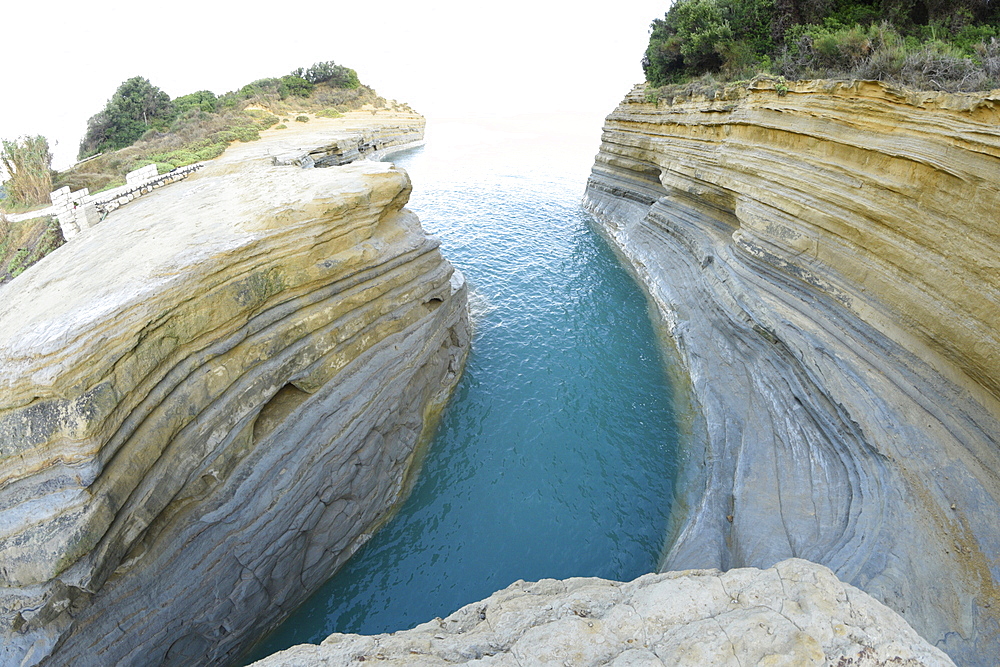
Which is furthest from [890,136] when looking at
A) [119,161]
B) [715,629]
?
[119,161]

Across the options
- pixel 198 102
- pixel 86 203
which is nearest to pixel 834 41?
pixel 86 203

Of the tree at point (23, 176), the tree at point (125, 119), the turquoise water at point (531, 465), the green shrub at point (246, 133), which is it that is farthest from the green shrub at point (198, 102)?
the turquoise water at point (531, 465)

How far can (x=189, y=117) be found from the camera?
123 feet

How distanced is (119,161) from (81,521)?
2574 centimetres

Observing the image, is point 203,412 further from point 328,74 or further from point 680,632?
point 328,74

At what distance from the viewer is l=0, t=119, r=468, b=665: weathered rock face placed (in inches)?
226

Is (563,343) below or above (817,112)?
below

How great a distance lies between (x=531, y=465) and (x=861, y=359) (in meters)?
7.41

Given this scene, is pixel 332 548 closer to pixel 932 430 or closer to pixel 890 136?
pixel 932 430

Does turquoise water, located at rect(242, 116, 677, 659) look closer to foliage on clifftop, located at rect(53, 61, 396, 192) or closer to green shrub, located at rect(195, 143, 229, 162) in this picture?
green shrub, located at rect(195, 143, 229, 162)

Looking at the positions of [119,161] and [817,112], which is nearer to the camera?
[817,112]

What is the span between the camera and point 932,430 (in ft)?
26.4

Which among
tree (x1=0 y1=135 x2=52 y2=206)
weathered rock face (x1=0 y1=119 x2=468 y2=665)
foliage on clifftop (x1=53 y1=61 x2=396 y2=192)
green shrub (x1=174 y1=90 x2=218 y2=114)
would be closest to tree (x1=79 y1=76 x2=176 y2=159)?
foliage on clifftop (x1=53 y1=61 x2=396 y2=192)

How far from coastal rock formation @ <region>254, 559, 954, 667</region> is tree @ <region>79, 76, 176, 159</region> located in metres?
45.6
